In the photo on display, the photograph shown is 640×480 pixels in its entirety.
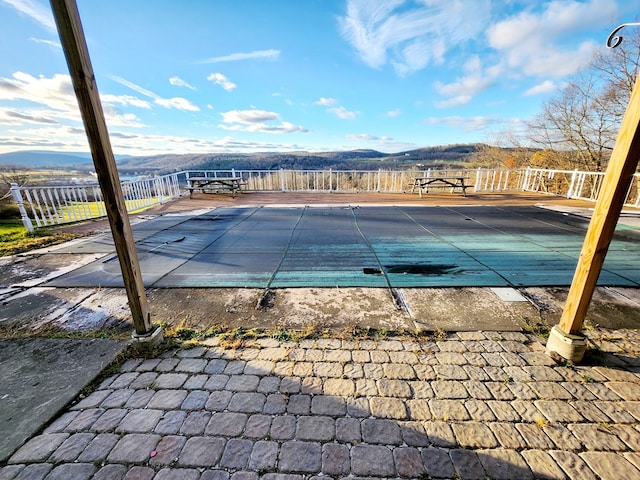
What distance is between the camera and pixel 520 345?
6.40 feet

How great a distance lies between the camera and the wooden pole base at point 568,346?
69.2 inches

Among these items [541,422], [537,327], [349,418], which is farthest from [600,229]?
[349,418]

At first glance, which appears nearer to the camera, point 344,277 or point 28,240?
point 344,277

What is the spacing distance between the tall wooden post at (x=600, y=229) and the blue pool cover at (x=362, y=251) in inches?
40.0

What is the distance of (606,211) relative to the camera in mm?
1590

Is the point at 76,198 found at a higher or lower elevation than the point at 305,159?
lower

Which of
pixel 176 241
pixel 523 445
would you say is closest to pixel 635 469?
pixel 523 445

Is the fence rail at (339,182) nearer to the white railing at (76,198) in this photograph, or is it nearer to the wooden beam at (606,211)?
the white railing at (76,198)

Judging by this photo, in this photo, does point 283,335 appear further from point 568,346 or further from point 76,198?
point 76,198

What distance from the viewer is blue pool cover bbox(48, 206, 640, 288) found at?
298 cm

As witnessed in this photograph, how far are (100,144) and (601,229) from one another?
3.09 m

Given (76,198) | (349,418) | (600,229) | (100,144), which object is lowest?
(349,418)

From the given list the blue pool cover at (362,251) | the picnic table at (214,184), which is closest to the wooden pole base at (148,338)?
the blue pool cover at (362,251)

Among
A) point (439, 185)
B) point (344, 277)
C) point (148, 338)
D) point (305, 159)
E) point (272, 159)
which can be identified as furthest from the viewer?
point (272, 159)
